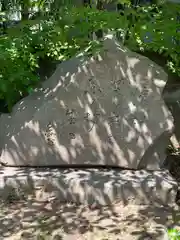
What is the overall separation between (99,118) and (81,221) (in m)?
1.42

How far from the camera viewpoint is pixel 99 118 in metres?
4.73

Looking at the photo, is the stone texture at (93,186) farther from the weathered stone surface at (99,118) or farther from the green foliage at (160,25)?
the green foliage at (160,25)

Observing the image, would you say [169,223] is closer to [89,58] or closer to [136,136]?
[136,136]

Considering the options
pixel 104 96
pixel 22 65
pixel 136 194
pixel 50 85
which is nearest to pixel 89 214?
pixel 136 194

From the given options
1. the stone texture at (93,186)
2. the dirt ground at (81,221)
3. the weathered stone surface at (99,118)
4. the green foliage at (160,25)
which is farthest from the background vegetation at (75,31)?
the dirt ground at (81,221)

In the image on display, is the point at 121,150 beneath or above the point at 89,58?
beneath

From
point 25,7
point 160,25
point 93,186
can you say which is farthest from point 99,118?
point 25,7

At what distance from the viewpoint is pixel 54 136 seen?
4773mm

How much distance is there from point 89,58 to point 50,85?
2.12 ft

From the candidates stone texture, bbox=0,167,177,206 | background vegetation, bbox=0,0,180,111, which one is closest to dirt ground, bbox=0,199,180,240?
stone texture, bbox=0,167,177,206

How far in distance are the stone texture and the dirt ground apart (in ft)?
0.33

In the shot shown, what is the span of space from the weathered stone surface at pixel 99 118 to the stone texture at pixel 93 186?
0.74 feet

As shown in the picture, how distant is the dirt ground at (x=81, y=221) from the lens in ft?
11.7

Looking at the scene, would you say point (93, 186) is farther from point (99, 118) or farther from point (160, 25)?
point (160, 25)
